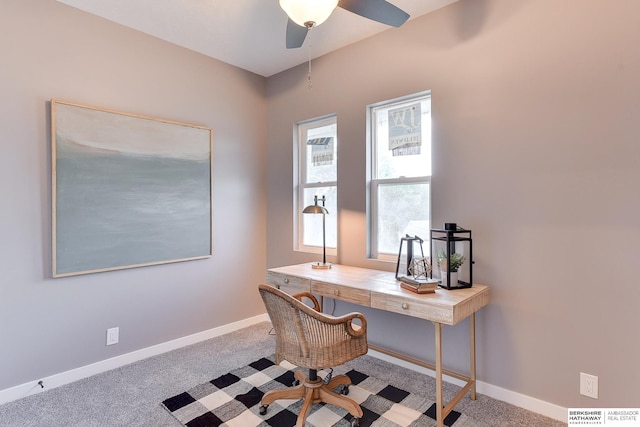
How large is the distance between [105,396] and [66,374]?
432 millimetres

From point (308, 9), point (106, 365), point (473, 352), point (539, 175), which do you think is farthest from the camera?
point (106, 365)

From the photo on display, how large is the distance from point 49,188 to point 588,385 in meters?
3.65

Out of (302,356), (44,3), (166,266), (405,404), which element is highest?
(44,3)

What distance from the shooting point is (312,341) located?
1.83m

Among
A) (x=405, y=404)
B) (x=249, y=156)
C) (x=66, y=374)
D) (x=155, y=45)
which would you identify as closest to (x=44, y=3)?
(x=155, y=45)

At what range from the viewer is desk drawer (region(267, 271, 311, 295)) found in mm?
2516

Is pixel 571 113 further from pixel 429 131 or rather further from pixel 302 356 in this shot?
pixel 302 356

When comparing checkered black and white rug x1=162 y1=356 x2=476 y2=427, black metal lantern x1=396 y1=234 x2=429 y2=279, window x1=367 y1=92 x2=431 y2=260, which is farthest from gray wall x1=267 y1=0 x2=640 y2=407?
checkered black and white rug x1=162 y1=356 x2=476 y2=427

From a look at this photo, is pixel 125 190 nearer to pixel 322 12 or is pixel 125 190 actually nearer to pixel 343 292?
pixel 343 292

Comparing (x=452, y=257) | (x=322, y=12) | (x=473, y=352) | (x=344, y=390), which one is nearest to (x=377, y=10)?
(x=322, y=12)

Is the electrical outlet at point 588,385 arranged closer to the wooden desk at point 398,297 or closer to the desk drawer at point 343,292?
the wooden desk at point 398,297

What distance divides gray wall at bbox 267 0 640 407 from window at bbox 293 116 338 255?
0.77m

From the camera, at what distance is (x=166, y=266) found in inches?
116

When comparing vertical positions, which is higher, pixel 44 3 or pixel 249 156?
pixel 44 3
